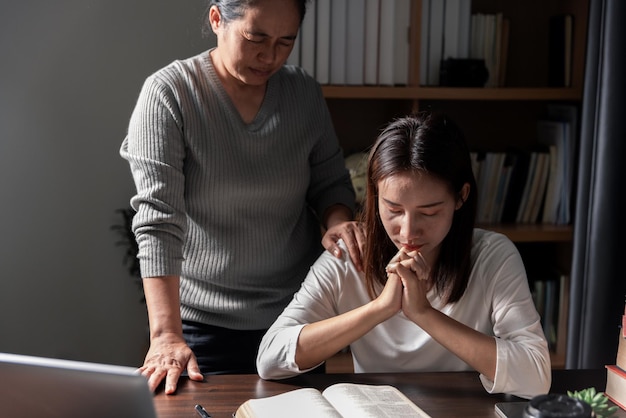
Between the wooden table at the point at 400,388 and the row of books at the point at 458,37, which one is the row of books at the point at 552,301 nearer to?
the row of books at the point at 458,37

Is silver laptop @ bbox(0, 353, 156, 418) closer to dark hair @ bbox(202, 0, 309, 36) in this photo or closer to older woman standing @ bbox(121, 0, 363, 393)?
older woman standing @ bbox(121, 0, 363, 393)

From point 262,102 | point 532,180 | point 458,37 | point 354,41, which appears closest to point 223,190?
point 262,102

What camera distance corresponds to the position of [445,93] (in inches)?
105

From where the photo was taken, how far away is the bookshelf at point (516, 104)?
274 cm

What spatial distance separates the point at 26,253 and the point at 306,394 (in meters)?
1.71

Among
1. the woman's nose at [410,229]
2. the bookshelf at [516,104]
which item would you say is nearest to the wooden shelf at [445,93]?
the bookshelf at [516,104]

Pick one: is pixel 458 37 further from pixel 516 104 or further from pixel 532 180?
pixel 532 180

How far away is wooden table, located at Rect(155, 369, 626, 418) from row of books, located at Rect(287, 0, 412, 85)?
4.46 ft

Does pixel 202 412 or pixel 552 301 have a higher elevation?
pixel 202 412

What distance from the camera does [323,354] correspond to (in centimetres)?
155

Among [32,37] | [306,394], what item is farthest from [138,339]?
[306,394]

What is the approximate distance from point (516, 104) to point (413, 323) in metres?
1.56

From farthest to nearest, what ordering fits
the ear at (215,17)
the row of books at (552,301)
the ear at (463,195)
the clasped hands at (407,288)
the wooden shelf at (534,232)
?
the row of books at (552,301) → the wooden shelf at (534,232) → the ear at (215,17) → the ear at (463,195) → the clasped hands at (407,288)

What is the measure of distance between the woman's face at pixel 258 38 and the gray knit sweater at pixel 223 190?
9cm
